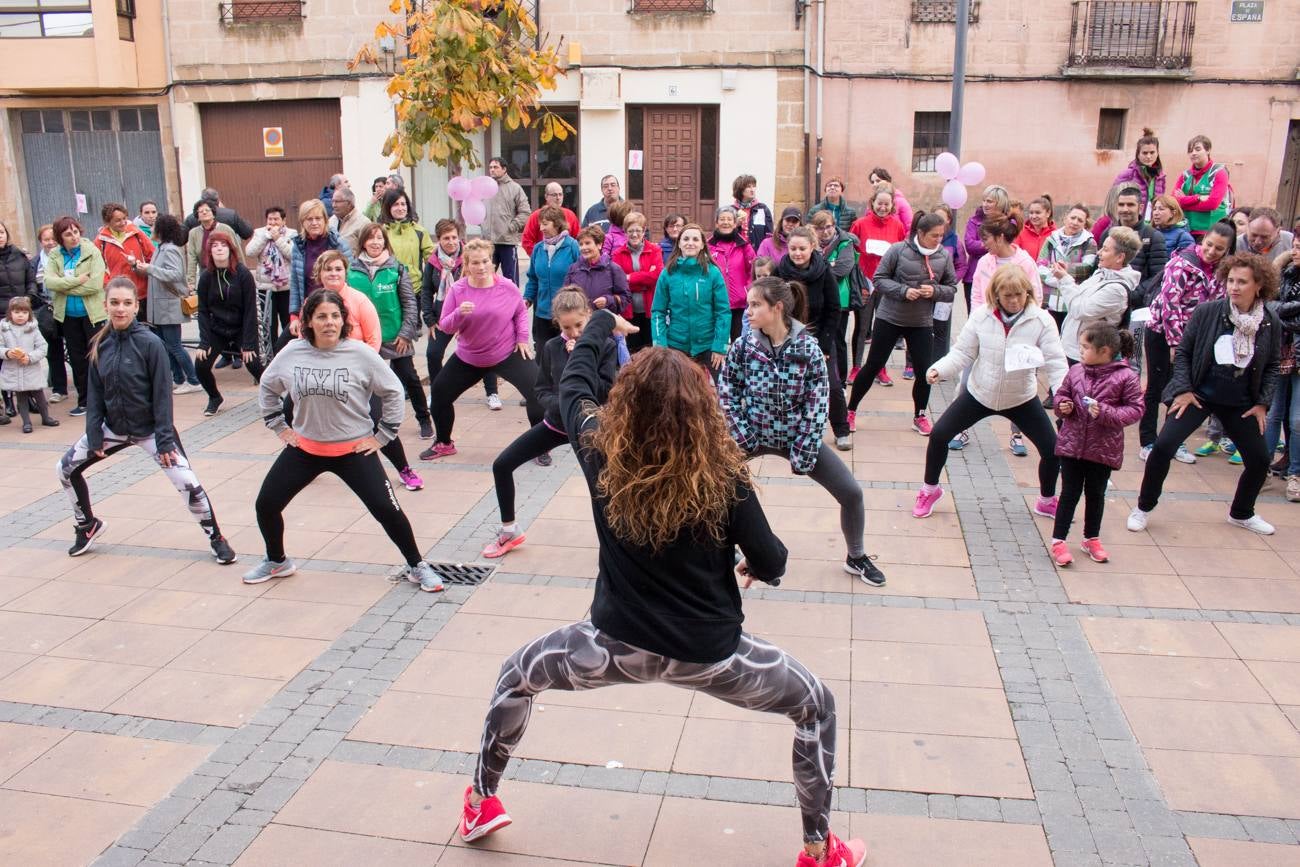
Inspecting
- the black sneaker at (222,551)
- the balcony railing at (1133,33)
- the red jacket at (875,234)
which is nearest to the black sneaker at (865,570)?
the black sneaker at (222,551)

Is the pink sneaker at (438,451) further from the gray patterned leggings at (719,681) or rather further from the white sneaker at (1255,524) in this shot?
the white sneaker at (1255,524)

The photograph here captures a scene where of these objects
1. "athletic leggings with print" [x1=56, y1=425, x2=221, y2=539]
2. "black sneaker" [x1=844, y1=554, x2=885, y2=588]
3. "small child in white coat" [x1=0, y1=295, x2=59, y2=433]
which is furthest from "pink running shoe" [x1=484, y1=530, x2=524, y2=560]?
"small child in white coat" [x1=0, y1=295, x2=59, y2=433]

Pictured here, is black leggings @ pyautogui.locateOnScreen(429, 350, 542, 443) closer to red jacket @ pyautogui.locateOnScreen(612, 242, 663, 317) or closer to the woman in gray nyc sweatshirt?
red jacket @ pyautogui.locateOnScreen(612, 242, 663, 317)

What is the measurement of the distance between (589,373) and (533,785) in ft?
5.11

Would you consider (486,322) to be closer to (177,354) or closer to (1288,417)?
(177,354)

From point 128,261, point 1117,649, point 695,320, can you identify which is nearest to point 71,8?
point 128,261

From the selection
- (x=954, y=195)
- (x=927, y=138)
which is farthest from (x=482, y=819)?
(x=927, y=138)

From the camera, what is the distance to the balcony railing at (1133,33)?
740 inches

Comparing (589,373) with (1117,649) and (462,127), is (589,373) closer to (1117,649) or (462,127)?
(1117,649)

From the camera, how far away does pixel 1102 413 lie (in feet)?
19.9

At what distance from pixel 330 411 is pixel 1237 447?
206 inches

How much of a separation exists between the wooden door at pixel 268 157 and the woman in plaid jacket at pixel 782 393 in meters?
14.9

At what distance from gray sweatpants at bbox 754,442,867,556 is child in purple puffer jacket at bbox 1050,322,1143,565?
1.21m

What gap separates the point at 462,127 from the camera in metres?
9.39
